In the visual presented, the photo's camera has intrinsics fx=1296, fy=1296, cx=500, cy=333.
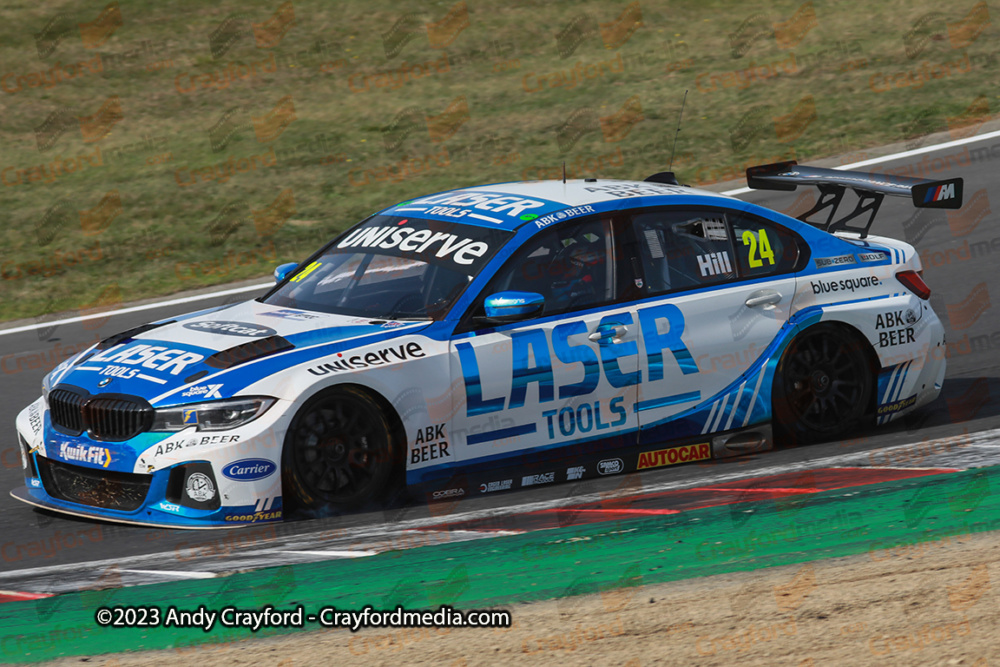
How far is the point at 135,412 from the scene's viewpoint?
602cm

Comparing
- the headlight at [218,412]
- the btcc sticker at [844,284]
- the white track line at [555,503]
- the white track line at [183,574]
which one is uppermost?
the btcc sticker at [844,284]

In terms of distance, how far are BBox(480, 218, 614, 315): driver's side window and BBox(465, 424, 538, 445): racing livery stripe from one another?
1.96 ft

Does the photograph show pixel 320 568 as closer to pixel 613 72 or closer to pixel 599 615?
pixel 599 615

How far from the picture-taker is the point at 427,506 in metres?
6.37

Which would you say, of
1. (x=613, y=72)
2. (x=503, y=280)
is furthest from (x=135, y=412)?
(x=613, y=72)

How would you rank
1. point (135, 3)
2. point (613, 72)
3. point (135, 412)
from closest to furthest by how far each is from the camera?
point (135, 412) → point (613, 72) → point (135, 3)

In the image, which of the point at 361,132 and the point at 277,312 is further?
the point at 361,132

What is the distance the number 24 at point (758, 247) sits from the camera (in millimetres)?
7332

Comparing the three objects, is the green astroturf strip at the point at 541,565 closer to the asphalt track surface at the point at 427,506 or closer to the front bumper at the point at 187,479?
the asphalt track surface at the point at 427,506

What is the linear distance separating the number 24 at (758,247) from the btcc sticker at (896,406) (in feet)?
3.70

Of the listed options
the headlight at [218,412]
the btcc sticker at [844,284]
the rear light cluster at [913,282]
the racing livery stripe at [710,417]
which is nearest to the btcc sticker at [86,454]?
the headlight at [218,412]

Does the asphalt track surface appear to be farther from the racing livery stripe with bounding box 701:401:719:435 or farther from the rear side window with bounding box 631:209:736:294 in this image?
the rear side window with bounding box 631:209:736:294

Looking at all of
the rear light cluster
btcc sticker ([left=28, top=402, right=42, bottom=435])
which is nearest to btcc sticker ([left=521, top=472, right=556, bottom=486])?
btcc sticker ([left=28, top=402, right=42, bottom=435])

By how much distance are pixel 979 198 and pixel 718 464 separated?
6.90 meters
